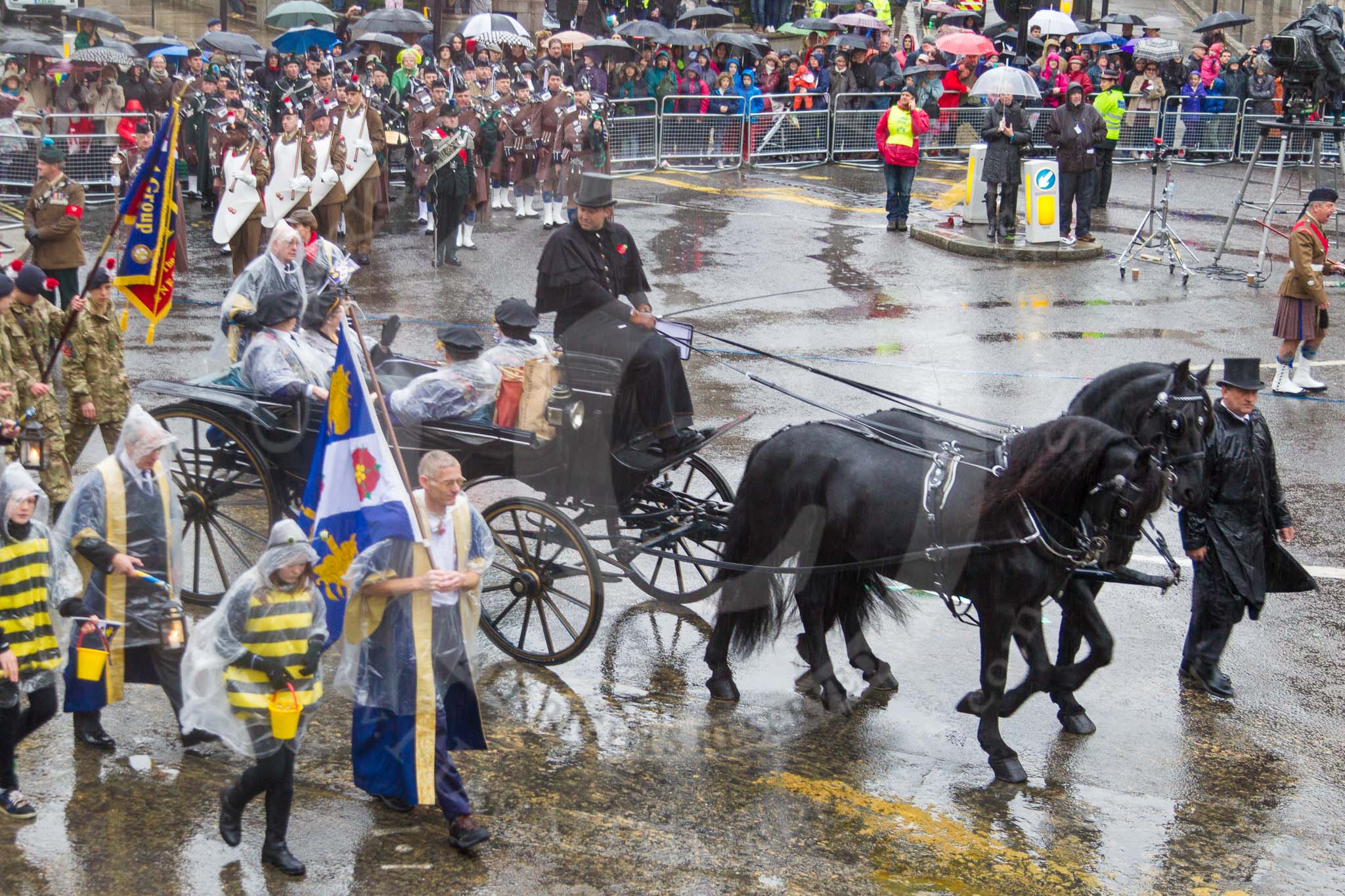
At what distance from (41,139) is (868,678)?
16.2m

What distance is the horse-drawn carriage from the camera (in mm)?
7473

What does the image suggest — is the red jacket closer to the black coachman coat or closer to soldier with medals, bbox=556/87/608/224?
soldier with medals, bbox=556/87/608/224

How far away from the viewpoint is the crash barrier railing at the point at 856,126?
2516cm

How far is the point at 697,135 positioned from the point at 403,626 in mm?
19772

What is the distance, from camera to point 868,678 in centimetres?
736

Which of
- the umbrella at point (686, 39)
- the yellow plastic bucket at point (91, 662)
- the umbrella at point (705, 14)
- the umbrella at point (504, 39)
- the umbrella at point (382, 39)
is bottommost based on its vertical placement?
the yellow plastic bucket at point (91, 662)

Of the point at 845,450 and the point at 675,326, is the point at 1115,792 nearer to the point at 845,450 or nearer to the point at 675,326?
the point at 845,450

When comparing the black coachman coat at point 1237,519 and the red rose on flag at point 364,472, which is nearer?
the red rose on flag at point 364,472

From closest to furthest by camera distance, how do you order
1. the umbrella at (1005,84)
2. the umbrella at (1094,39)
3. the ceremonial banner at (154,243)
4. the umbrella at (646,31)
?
the ceremonial banner at (154,243) → the umbrella at (1005,84) → the umbrella at (646,31) → the umbrella at (1094,39)

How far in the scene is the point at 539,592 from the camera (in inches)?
291

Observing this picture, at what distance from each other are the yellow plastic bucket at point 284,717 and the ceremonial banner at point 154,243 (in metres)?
3.63

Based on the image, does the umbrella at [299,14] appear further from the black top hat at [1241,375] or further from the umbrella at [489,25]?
the black top hat at [1241,375]

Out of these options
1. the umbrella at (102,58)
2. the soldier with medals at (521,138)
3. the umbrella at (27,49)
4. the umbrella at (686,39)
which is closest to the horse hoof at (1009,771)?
the soldier with medals at (521,138)

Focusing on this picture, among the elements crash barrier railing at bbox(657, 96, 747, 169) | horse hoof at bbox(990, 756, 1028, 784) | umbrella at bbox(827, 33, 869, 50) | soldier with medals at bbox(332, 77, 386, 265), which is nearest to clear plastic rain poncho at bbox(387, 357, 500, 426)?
horse hoof at bbox(990, 756, 1028, 784)
